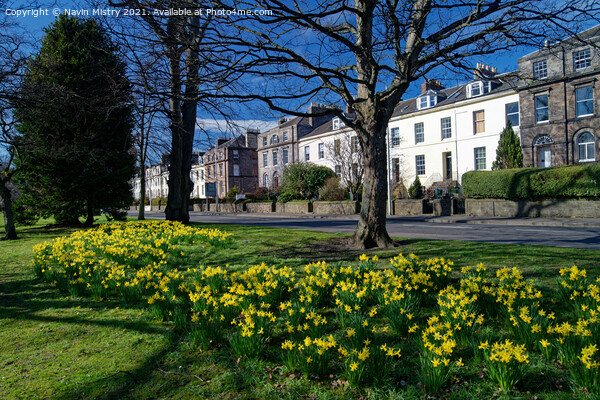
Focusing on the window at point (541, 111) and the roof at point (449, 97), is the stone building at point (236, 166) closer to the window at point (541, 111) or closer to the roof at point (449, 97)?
the roof at point (449, 97)

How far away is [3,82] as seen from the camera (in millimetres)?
11445

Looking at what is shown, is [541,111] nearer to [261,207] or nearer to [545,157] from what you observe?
[545,157]

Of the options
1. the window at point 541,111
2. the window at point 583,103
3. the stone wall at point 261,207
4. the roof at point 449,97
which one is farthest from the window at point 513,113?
the stone wall at point 261,207

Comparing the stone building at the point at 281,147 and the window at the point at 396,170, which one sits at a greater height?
the stone building at the point at 281,147

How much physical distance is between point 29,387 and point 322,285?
3173mm

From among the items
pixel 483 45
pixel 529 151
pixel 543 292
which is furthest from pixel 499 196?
pixel 543 292

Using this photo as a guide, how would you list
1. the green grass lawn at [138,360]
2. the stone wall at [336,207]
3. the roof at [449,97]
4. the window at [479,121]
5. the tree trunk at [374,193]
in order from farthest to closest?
1. the window at [479,121]
2. the roof at [449,97]
3. the stone wall at [336,207]
4. the tree trunk at [374,193]
5. the green grass lawn at [138,360]

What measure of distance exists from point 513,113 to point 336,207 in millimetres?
16621

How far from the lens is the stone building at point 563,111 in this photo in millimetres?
26109

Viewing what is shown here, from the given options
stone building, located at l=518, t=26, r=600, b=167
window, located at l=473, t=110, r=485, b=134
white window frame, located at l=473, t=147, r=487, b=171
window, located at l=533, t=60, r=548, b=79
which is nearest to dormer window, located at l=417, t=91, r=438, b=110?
window, located at l=473, t=110, r=485, b=134

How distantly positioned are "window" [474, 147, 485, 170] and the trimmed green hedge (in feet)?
29.7

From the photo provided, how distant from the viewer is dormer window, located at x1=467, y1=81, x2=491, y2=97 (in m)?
32.1

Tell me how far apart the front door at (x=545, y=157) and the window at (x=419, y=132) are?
35.5ft

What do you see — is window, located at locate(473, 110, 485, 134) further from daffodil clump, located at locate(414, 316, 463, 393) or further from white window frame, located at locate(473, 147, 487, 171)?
daffodil clump, located at locate(414, 316, 463, 393)
